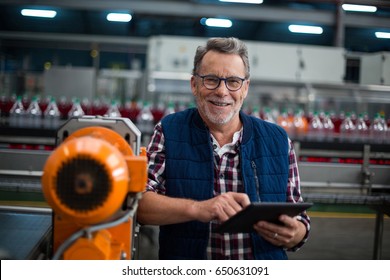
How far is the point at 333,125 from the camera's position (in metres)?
3.52

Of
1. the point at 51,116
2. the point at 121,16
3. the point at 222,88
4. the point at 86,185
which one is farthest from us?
the point at 121,16

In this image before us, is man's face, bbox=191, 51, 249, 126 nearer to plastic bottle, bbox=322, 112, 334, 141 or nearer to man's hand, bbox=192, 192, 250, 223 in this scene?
man's hand, bbox=192, 192, 250, 223

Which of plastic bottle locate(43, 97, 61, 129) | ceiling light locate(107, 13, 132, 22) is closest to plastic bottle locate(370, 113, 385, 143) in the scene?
plastic bottle locate(43, 97, 61, 129)

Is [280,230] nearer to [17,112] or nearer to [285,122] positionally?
[285,122]

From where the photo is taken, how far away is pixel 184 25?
760cm

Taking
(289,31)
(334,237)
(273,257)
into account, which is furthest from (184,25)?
(273,257)

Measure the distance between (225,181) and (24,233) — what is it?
54cm

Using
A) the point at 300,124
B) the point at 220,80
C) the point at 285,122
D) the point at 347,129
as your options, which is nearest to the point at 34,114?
the point at 285,122

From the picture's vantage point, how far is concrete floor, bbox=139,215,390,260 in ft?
5.60

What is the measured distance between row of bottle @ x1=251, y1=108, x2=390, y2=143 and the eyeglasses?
2138mm

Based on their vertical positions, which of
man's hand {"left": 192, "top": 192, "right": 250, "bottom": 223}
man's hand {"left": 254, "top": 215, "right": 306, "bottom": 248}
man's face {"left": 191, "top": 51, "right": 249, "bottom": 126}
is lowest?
man's hand {"left": 254, "top": 215, "right": 306, "bottom": 248}

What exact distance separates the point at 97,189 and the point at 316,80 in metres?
3.79

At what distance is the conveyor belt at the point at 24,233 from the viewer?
0.91 metres
